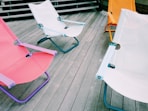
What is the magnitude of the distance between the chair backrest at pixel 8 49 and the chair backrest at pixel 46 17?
784 millimetres

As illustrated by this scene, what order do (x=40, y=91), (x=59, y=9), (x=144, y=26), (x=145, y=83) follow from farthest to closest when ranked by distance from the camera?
(x=59, y=9) → (x=40, y=91) → (x=144, y=26) → (x=145, y=83)

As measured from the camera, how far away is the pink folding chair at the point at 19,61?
2142 millimetres

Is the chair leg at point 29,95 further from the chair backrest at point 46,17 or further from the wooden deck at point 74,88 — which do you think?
the chair backrest at point 46,17

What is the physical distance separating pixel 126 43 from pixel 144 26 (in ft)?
0.90

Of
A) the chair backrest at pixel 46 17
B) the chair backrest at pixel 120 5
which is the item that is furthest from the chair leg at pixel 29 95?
the chair backrest at pixel 120 5

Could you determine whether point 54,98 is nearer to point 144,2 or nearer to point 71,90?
point 71,90

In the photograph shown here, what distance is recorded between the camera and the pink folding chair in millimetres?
2142

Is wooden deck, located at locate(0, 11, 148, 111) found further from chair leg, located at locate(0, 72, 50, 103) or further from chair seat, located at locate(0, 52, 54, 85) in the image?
chair seat, located at locate(0, 52, 54, 85)

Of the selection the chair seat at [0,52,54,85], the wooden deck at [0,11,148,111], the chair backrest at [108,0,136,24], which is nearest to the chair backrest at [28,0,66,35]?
the wooden deck at [0,11,148,111]

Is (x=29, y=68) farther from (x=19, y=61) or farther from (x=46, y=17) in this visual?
(x=46, y=17)

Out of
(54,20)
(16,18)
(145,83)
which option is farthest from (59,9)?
(145,83)

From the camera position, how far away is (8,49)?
97.1 inches

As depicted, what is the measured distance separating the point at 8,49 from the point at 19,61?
0.22 meters

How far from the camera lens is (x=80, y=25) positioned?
352 centimetres
